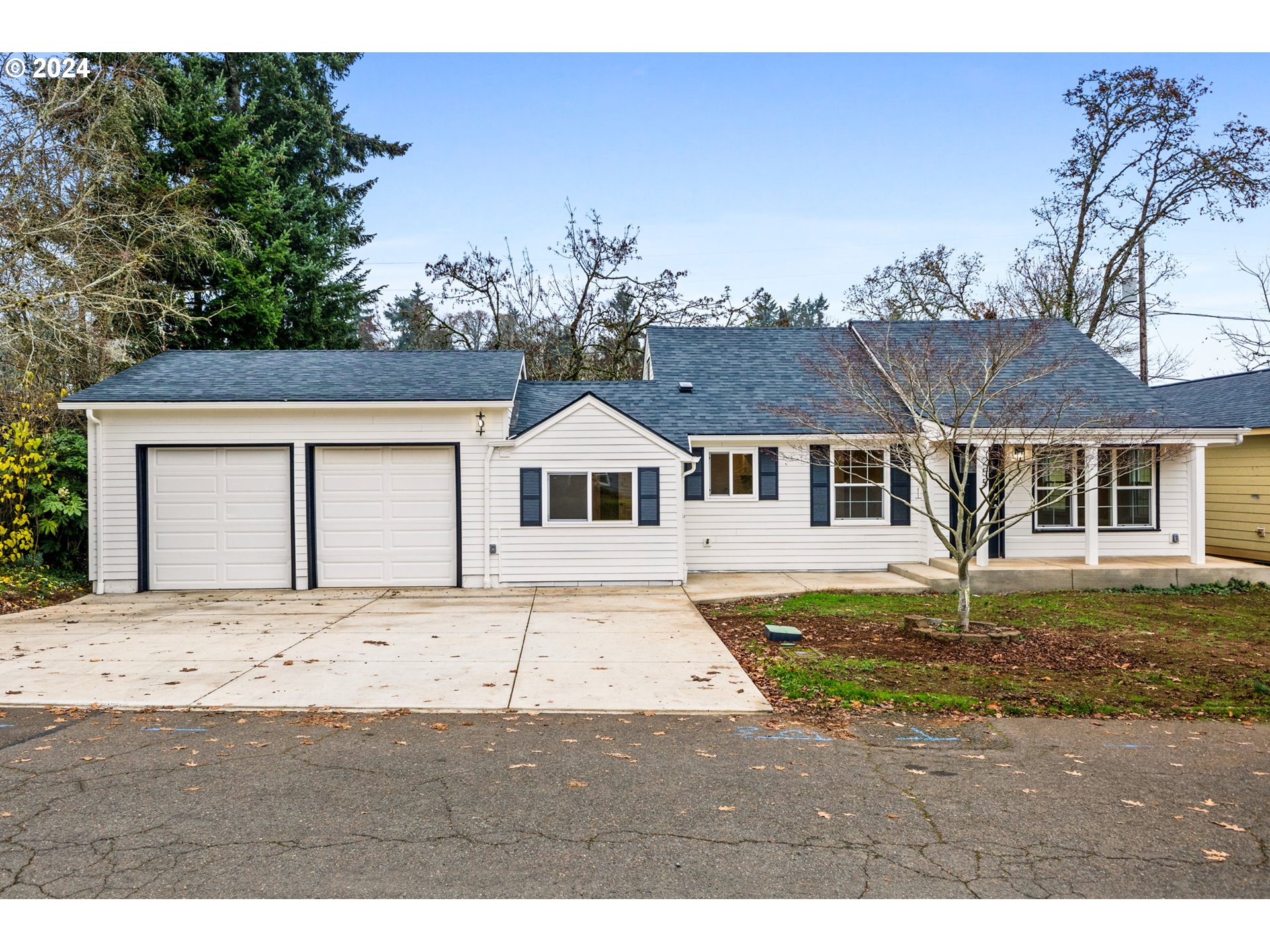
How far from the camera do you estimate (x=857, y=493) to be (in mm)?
14297

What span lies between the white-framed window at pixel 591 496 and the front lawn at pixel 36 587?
7.61 meters

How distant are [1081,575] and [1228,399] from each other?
295 inches

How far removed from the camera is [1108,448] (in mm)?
13078

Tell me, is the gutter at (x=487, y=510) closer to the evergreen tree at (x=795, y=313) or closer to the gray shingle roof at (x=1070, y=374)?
the gray shingle roof at (x=1070, y=374)

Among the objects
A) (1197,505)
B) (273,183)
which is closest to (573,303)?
(273,183)

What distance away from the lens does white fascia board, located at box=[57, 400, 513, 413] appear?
12.2 m

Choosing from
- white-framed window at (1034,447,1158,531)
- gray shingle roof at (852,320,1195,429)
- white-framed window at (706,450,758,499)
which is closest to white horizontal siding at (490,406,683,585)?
white-framed window at (706,450,758,499)

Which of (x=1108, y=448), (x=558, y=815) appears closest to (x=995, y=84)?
(x=1108, y=448)

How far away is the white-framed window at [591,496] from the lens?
12938 mm

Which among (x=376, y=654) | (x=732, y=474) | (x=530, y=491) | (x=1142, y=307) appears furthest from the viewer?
(x=1142, y=307)

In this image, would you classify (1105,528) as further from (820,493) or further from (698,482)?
(698,482)

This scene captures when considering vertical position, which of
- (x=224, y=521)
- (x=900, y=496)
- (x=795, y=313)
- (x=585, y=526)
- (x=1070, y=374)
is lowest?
(x=585, y=526)

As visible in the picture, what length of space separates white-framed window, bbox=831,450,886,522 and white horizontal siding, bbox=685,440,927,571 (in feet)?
0.63

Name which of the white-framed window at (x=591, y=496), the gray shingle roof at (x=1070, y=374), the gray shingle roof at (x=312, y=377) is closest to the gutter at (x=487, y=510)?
the gray shingle roof at (x=312, y=377)
